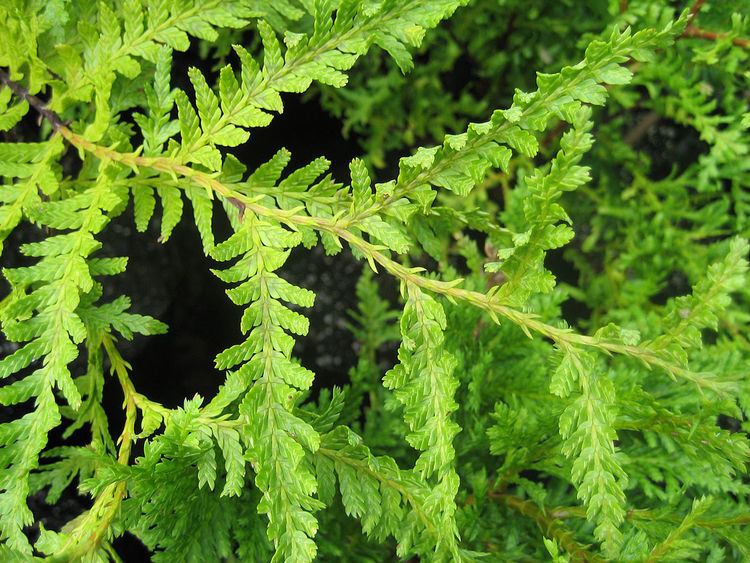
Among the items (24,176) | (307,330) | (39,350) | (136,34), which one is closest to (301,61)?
(136,34)

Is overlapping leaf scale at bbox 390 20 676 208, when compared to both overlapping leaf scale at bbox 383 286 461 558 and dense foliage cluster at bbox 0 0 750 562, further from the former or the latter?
overlapping leaf scale at bbox 383 286 461 558

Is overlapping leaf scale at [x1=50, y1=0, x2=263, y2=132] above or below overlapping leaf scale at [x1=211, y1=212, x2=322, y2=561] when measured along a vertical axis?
above

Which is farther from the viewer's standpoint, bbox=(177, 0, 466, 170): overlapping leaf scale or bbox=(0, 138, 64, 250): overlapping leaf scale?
bbox=(0, 138, 64, 250): overlapping leaf scale

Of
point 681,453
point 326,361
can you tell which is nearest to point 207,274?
point 326,361

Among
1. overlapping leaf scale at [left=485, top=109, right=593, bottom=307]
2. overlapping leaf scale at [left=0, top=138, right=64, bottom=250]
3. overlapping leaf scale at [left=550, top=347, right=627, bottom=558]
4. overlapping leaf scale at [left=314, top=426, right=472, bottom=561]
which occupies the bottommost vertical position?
overlapping leaf scale at [left=314, top=426, right=472, bottom=561]

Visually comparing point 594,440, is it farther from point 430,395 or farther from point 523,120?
point 523,120

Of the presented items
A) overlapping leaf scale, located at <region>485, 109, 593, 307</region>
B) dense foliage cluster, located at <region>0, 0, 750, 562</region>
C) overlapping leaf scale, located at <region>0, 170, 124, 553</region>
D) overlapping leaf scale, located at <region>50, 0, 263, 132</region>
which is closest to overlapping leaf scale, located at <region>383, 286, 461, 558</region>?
dense foliage cluster, located at <region>0, 0, 750, 562</region>
